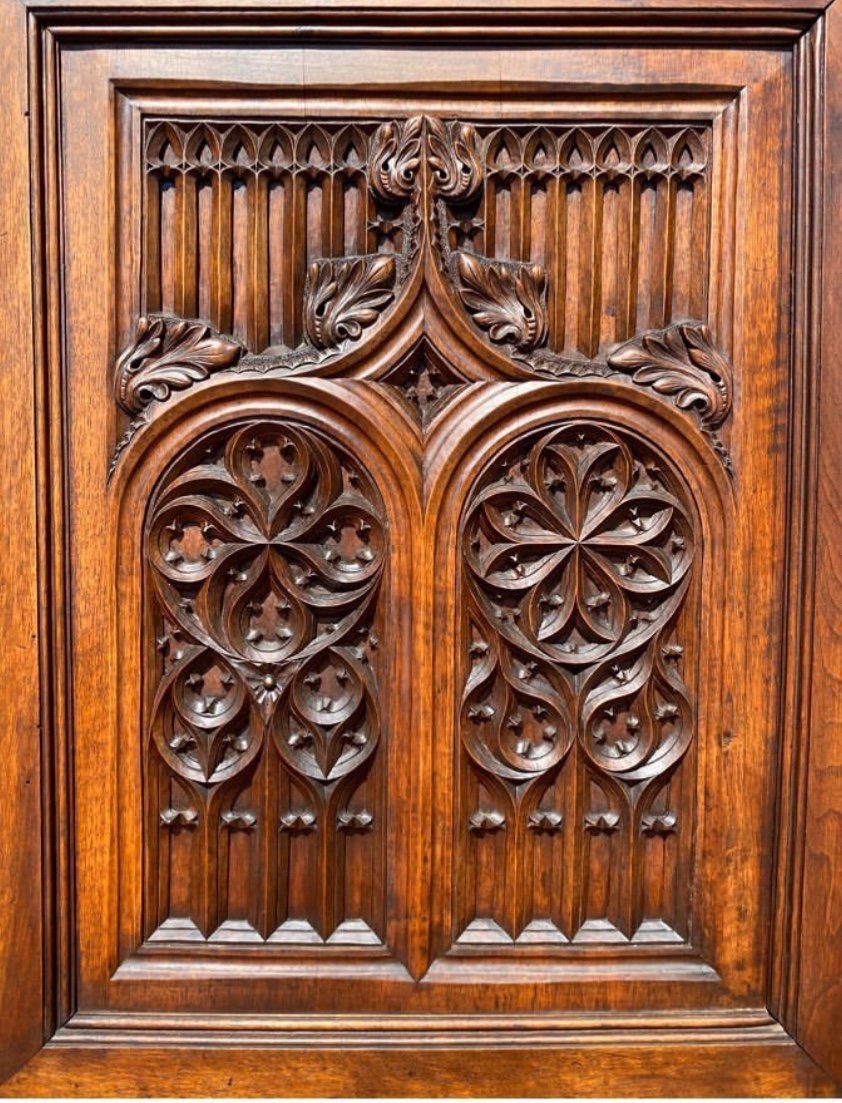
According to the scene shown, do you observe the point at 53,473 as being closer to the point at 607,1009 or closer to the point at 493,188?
the point at 493,188

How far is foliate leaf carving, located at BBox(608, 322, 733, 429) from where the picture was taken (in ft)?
2.77

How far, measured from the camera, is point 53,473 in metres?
0.84

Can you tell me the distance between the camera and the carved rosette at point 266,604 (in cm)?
85

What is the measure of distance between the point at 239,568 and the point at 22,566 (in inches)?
7.1

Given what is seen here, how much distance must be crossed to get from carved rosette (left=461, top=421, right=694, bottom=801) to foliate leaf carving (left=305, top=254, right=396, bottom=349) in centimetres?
17

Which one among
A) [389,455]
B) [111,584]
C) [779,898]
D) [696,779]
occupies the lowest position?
[779,898]

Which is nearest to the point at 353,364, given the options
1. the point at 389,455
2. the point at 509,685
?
the point at 389,455

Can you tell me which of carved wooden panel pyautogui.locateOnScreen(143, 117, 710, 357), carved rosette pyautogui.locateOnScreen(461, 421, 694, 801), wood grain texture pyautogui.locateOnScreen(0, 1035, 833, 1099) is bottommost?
wood grain texture pyautogui.locateOnScreen(0, 1035, 833, 1099)

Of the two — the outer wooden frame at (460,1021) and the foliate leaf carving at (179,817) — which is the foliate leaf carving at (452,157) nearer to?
the outer wooden frame at (460,1021)

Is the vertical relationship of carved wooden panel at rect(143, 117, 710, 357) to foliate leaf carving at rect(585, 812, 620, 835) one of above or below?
above

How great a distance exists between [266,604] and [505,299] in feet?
1.08

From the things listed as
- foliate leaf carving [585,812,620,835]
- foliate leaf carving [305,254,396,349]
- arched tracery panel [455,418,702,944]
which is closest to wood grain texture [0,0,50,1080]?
foliate leaf carving [305,254,396,349]

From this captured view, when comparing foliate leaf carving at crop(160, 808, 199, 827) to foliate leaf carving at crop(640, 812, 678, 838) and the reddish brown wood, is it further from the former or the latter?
foliate leaf carving at crop(640, 812, 678, 838)

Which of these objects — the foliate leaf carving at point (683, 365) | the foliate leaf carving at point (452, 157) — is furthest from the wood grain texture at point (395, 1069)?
the foliate leaf carving at point (452, 157)
